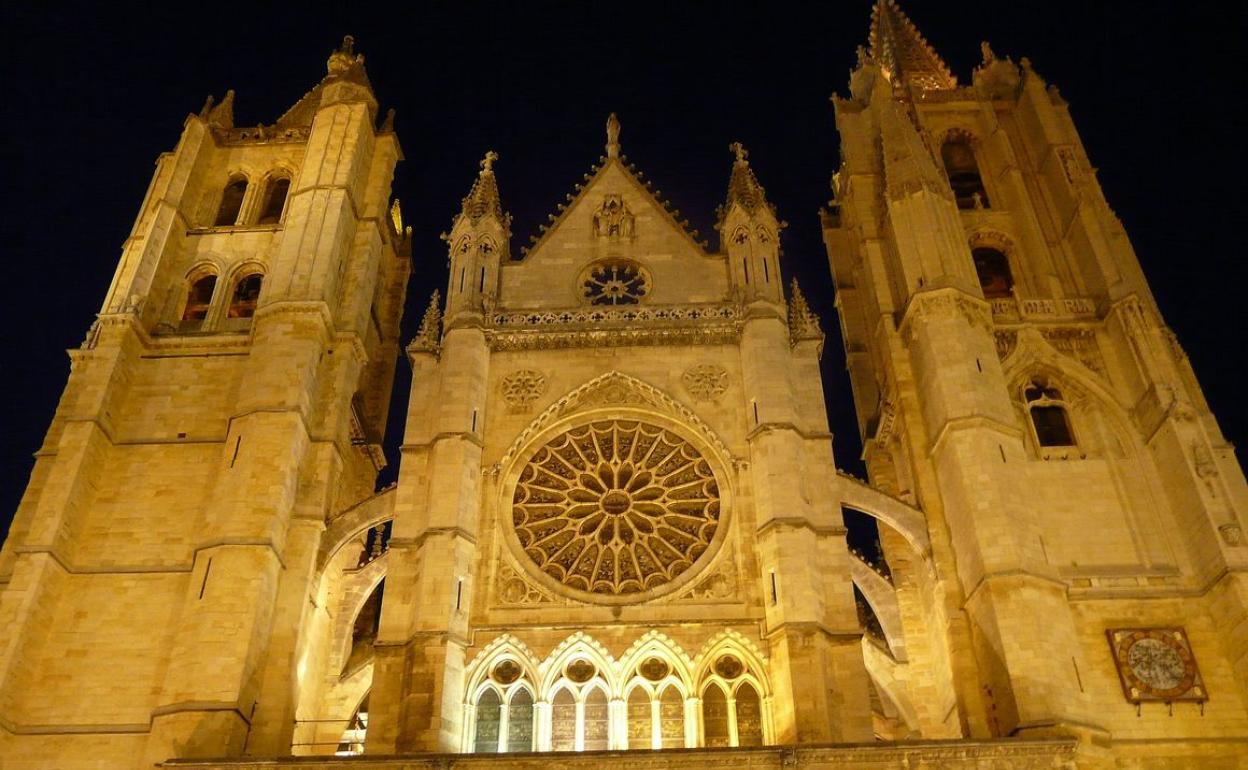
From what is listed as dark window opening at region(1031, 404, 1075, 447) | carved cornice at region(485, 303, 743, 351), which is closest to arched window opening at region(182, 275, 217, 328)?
carved cornice at region(485, 303, 743, 351)

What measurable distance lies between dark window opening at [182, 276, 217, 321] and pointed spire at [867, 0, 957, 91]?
55.3 ft

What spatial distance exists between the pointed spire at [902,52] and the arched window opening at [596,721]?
1840cm

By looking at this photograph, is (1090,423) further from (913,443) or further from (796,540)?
(796,540)

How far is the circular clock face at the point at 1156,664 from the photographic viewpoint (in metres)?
15.8

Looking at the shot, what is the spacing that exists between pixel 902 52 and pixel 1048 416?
14.8m

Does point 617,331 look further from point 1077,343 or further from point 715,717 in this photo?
point 1077,343

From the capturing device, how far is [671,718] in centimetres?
1580

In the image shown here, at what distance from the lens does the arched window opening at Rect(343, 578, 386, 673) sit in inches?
731

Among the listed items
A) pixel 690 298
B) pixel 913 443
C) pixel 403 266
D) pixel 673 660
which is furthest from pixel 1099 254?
pixel 403 266

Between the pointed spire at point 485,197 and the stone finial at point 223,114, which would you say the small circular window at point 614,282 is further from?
the stone finial at point 223,114

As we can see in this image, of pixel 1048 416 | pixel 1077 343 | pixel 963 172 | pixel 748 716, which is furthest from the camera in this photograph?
pixel 963 172

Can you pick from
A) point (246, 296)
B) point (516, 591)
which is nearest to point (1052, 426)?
point (516, 591)

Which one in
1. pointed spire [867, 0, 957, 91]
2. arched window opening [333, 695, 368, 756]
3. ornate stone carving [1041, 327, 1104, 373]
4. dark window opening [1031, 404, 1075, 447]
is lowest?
arched window opening [333, 695, 368, 756]

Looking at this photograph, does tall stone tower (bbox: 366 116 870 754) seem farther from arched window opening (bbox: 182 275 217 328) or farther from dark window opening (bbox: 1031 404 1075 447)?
arched window opening (bbox: 182 275 217 328)
